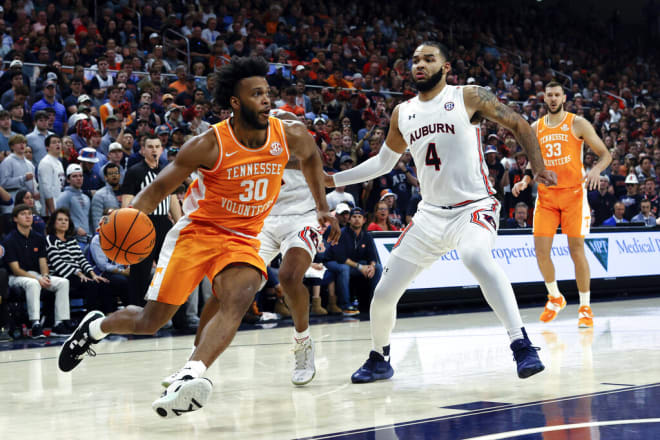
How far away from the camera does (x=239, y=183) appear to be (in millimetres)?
4641

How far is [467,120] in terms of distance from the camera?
5434 millimetres

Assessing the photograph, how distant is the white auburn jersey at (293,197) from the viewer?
20.3 ft

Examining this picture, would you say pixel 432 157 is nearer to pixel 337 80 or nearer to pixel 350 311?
pixel 350 311

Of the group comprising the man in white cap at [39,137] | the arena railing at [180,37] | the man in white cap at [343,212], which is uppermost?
the arena railing at [180,37]

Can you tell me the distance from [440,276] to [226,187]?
6.98m

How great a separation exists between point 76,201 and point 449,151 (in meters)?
5.80

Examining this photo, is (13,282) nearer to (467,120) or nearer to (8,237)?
(8,237)

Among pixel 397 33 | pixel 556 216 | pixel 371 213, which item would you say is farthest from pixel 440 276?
pixel 397 33

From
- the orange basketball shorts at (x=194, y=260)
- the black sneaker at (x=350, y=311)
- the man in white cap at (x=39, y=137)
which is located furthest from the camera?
the black sneaker at (x=350, y=311)

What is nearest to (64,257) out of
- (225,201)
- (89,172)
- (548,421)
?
(89,172)

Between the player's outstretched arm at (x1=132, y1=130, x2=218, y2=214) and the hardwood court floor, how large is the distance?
1175 mm

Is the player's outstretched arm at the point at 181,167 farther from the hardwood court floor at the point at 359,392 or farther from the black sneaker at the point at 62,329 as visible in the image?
the black sneaker at the point at 62,329

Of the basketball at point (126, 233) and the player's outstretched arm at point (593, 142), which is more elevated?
the player's outstretched arm at point (593, 142)

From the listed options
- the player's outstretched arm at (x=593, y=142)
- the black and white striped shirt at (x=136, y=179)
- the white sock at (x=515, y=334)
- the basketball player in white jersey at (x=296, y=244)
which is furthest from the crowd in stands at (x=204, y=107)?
the white sock at (x=515, y=334)
